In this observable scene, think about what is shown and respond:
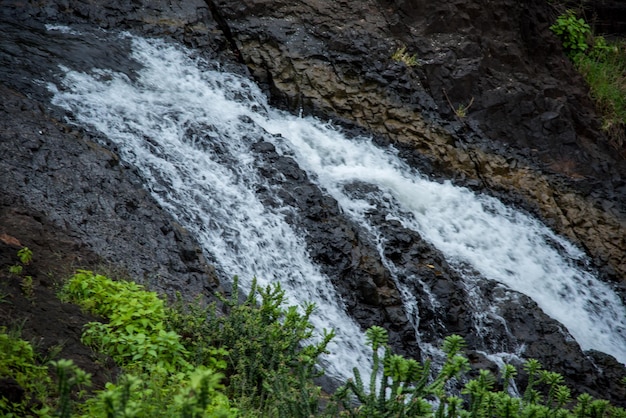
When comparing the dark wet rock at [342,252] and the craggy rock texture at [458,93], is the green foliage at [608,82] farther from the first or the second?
the dark wet rock at [342,252]

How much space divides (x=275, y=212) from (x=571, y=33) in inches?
303

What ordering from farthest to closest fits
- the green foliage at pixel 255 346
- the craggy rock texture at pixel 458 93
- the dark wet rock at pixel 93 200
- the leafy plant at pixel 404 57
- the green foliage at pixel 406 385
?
the leafy plant at pixel 404 57 → the craggy rock texture at pixel 458 93 → the dark wet rock at pixel 93 200 → the green foliage at pixel 255 346 → the green foliage at pixel 406 385

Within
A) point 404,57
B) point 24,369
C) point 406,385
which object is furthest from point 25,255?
point 404,57

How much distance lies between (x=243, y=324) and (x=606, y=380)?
4.83 metres

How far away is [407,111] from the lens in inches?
375

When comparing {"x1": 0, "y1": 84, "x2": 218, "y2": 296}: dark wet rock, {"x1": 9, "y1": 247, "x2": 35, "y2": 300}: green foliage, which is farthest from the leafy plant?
{"x1": 9, "y1": 247, "x2": 35, "y2": 300}: green foliage

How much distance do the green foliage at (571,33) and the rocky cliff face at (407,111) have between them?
1.13 ft

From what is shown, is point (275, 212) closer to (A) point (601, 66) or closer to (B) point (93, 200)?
(B) point (93, 200)

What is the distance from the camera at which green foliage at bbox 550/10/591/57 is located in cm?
1177

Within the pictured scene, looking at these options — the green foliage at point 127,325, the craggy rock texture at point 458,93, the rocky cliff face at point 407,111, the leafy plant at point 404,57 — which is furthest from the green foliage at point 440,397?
the leafy plant at point 404,57

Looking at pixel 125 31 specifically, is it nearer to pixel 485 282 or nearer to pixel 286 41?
pixel 286 41

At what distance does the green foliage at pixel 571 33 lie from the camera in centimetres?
1177

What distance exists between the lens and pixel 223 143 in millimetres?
7695

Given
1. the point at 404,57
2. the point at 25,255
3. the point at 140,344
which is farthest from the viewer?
the point at 404,57
